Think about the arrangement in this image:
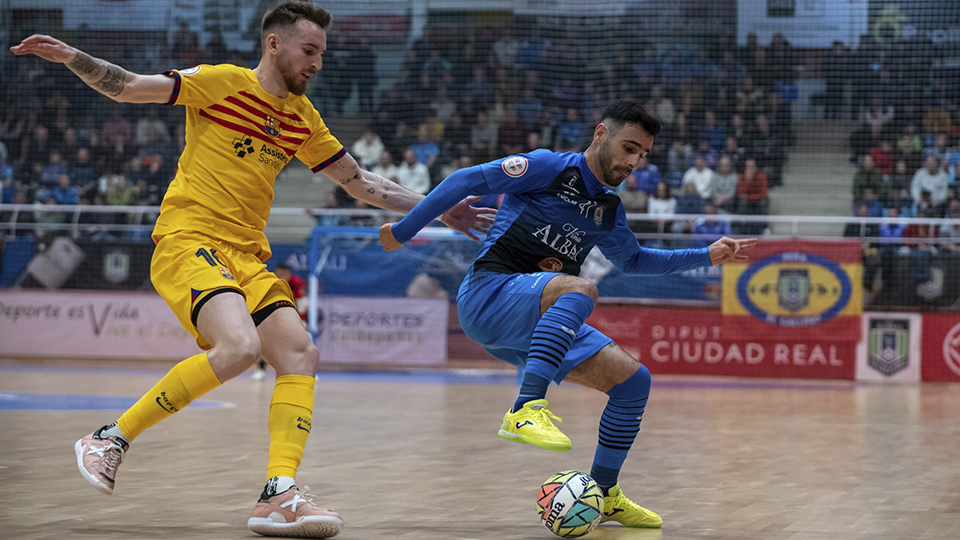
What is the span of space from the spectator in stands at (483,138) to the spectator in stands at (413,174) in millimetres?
1403

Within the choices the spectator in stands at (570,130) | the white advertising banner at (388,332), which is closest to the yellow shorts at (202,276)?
the white advertising banner at (388,332)

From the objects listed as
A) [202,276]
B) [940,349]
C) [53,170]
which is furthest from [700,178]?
[202,276]

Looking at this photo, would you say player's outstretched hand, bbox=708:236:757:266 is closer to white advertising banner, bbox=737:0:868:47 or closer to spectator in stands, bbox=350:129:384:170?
spectator in stands, bbox=350:129:384:170

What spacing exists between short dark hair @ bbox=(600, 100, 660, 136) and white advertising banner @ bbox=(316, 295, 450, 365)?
38.0 feet

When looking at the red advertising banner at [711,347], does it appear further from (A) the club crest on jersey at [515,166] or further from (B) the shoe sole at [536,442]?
(B) the shoe sole at [536,442]

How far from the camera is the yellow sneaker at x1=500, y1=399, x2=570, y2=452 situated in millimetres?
3764

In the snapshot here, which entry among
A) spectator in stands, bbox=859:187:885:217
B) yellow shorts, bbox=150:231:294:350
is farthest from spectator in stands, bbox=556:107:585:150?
yellow shorts, bbox=150:231:294:350

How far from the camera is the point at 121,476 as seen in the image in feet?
18.6

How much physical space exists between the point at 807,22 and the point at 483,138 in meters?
7.19

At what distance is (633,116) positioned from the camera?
14.8 feet

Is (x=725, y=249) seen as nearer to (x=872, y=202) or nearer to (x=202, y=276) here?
(x=202, y=276)

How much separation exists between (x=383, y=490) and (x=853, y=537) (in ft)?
8.31

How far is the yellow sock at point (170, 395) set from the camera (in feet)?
13.6

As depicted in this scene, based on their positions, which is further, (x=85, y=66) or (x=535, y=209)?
(x=535, y=209)
